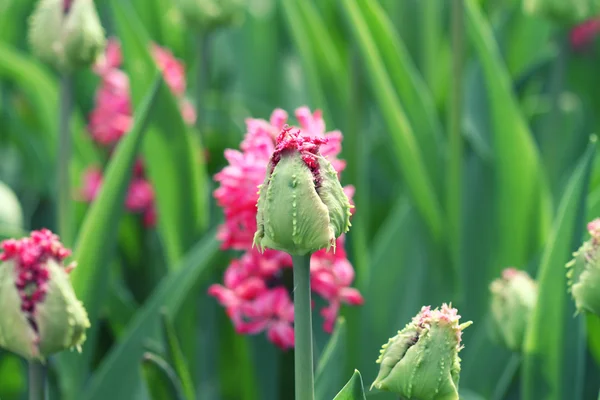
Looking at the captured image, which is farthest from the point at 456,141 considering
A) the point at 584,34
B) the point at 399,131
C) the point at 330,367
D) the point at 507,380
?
the point at 584,34

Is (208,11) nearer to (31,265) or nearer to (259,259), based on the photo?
(259,259)

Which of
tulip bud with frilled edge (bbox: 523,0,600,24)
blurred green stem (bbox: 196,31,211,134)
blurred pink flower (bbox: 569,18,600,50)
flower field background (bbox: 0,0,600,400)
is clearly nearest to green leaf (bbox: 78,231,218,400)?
flower field background (bbox: 0,0,600,400)

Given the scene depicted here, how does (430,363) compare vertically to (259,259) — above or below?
below

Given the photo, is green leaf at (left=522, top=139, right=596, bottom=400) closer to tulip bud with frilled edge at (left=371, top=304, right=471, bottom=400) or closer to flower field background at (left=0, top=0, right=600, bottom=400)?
flower field background at (left=0, top=0, right=600, bottom=400)

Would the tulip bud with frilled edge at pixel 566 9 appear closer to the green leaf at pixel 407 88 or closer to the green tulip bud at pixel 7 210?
the green leaf at pixel 407 88

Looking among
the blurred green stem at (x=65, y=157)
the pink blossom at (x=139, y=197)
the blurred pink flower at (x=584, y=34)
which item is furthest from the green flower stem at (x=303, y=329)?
the blurred pink flower at (x=584, y=34)
